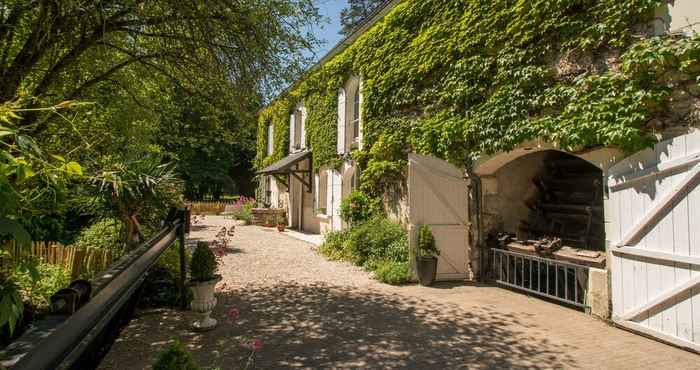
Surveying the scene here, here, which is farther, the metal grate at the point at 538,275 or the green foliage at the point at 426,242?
the green foliage at the point at 426,242

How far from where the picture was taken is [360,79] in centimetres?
1077

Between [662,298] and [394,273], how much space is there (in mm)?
3867

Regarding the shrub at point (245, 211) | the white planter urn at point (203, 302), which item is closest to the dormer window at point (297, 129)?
the shrub at point (245, 211)

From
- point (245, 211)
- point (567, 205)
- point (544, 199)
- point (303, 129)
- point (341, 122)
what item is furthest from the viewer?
point (245, 211)

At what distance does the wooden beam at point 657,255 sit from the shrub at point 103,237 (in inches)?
291

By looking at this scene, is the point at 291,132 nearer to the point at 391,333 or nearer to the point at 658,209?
the point at 391,333

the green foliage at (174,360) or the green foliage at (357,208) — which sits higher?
the green foliage at (357,208)

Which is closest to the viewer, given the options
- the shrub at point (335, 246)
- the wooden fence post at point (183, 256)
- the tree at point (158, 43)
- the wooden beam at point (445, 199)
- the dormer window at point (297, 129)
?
the tree at point (158, 43)

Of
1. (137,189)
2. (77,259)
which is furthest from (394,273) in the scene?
(77,259)

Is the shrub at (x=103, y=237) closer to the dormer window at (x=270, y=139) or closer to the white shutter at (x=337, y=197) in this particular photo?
the white shutter at (x=337, y=197)

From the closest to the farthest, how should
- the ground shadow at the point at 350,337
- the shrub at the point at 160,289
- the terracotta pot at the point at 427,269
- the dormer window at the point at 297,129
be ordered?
the ground shadow at the point at 350,337
the shrub at the point at 160,289
the terracotta pot at the point at 427,269
the dormer window at the point at 297,129

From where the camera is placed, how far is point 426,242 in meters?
6.88

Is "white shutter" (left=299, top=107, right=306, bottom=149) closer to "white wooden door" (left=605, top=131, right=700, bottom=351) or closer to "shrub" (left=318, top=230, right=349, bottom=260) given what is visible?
"shrub" (left=318, top=230, right=349, bottom=260)

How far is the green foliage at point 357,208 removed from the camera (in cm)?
980
